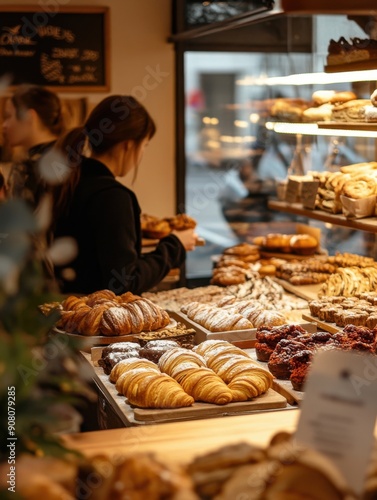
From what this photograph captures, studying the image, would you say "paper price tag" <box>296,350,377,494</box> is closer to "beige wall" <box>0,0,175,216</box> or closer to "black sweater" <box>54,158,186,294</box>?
"black sweater" <box>54,158,186,294</box>

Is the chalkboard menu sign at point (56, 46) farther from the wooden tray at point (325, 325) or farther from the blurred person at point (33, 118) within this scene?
the wooden tray at point (325, 325)

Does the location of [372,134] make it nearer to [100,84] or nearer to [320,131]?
[320,131]

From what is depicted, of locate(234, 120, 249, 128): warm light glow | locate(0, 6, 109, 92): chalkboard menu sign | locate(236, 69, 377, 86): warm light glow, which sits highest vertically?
locate(0, 6, 109, 92): chalkboard menu sign

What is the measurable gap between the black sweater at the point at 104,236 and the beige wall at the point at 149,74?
2272 mm

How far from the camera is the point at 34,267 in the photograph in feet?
4.12

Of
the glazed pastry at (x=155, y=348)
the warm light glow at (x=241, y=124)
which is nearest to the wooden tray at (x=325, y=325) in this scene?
the glazed pastry at (x=155, y=348)

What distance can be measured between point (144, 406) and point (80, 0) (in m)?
4.05

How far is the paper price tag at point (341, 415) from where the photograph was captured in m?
1.30

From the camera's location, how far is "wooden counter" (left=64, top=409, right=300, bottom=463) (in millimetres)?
1581

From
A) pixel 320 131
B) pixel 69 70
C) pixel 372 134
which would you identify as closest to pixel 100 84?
pixel 69 70

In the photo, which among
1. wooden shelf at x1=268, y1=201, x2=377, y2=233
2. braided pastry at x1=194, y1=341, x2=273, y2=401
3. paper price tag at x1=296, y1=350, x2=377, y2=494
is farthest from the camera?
wooden shelf at x1=268, y1=201, x2=377, y2=233

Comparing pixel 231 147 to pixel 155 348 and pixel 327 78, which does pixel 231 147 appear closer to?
pixel 327 78

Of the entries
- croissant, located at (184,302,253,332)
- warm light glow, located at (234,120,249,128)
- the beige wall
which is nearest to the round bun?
croissant, located at (184,302,253,332)

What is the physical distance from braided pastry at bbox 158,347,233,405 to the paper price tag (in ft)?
3.56
